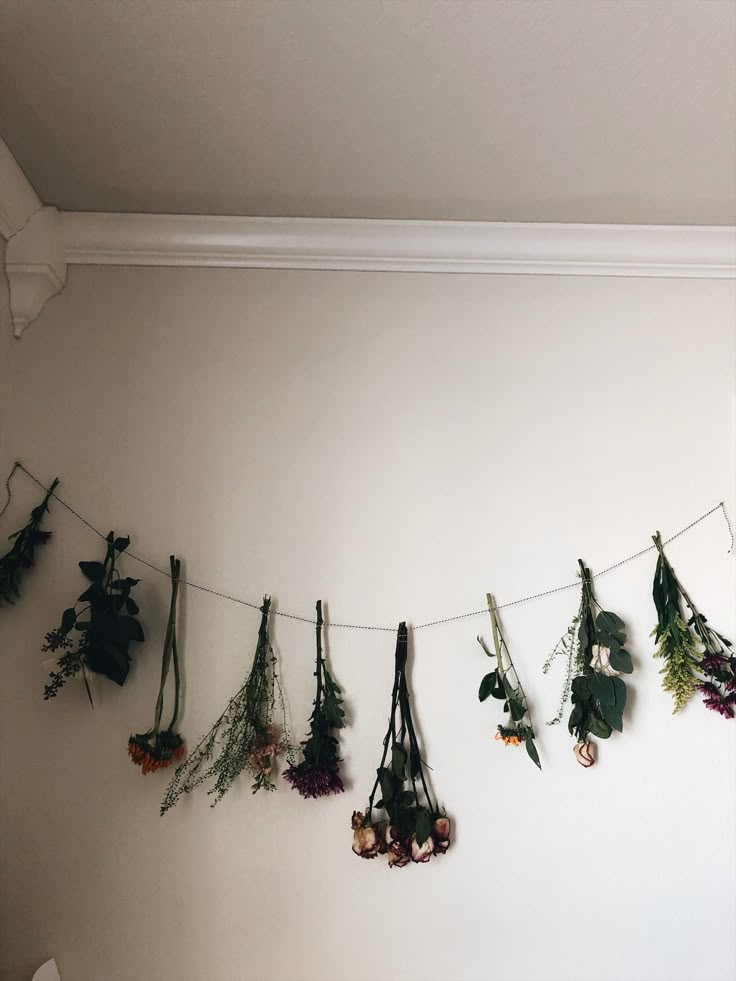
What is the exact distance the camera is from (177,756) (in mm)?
1474

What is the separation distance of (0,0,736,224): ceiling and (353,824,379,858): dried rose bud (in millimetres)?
1337

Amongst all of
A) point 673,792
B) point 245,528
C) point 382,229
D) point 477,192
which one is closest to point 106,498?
point 245,528

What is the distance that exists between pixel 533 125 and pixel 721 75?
33 centimetres

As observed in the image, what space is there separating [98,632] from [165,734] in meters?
0.25

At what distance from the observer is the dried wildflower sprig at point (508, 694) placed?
147 cm

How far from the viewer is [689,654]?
1.53 m

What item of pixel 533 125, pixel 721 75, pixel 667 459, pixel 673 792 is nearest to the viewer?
pixel 721 75

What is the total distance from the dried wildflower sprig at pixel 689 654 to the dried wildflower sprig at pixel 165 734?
40.5 inches

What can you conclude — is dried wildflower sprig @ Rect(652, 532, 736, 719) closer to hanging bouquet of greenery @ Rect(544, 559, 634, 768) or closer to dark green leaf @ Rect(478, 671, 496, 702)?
hanging bouquet of greenery @ Rect(544, 559, 634, 768)

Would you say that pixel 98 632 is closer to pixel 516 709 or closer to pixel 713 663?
pixel 516 709

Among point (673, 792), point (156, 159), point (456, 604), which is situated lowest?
point (673, 792)

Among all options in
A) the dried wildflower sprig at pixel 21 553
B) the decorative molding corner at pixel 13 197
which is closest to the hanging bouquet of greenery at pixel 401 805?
the dried wildflower sprig at pixel 21 553

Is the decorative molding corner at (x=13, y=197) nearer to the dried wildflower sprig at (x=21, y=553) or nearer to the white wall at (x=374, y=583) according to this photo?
the white wall at (x=374, y=583)

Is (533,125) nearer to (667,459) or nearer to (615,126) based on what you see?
(615,126)
